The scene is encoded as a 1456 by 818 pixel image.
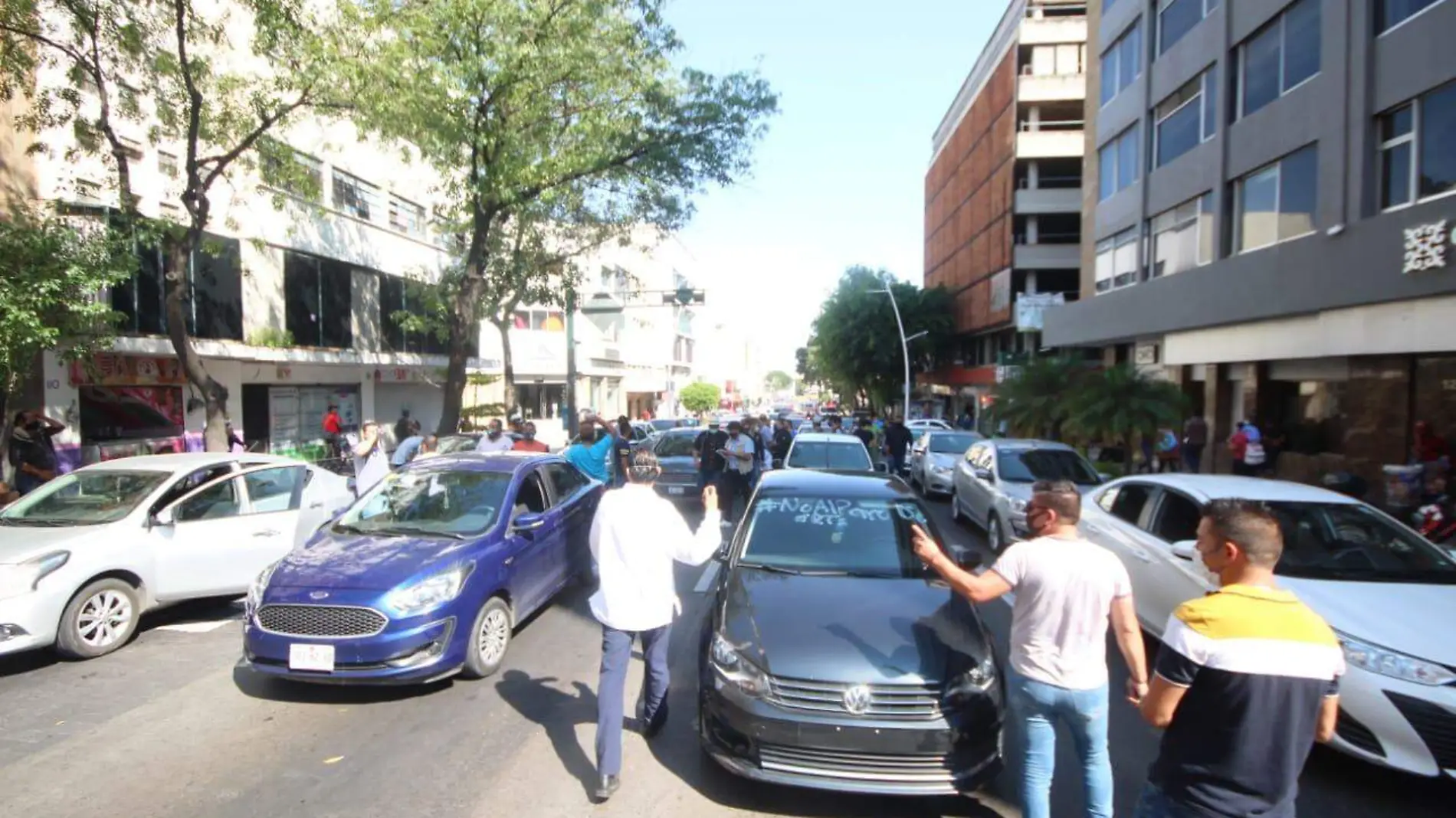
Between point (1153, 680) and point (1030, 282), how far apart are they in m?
39.3

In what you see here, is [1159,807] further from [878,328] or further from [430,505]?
[878,328]

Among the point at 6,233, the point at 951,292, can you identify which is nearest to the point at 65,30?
the point at 6,233

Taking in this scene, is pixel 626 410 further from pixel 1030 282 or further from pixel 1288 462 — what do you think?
pixel 1288 462

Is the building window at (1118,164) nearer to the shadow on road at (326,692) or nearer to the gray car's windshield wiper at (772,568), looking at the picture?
the gray car's windshield wiper at (772,568)

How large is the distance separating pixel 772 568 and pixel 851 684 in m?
1.20

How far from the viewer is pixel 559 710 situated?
5.05m

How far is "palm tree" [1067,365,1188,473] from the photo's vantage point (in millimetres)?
16125

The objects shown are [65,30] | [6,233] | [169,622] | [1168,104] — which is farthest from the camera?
[1168,104]

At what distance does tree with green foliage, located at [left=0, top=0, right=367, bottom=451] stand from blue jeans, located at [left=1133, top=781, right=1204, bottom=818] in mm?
12733

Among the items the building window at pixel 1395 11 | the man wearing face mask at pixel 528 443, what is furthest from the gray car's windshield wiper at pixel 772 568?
the building window at pixel 1395 11

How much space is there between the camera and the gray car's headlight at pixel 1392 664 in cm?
380

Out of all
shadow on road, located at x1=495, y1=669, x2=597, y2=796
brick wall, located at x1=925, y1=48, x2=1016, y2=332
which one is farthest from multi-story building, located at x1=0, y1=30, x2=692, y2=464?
brick wall, located at x1=925, y1=48, x2=1016, y2=332

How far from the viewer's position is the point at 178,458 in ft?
24.8

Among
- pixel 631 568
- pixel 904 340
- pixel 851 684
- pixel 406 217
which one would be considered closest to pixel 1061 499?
pixel 851 684
